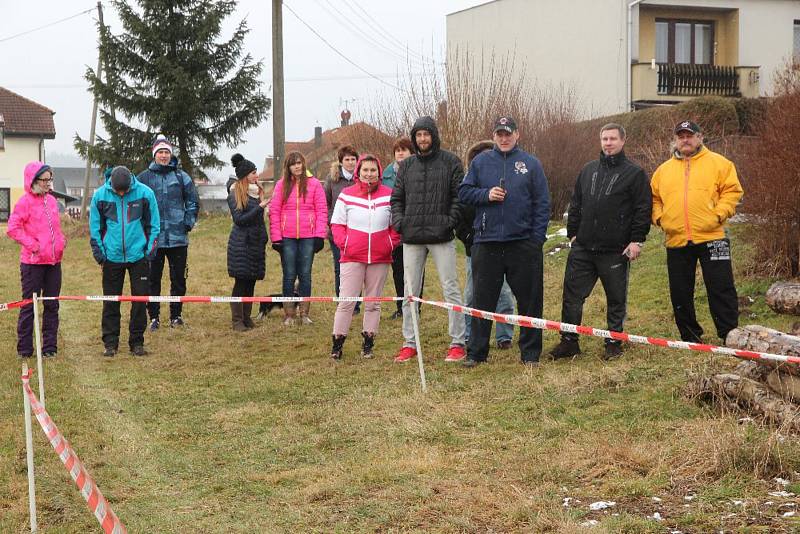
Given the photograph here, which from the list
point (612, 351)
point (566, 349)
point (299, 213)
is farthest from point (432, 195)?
point (299, 213)

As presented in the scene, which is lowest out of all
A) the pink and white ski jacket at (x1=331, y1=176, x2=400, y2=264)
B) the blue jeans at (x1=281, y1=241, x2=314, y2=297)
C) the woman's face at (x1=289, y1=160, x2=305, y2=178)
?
the blue jeans at (x1=281, y1=241, x2=314, y2=297)

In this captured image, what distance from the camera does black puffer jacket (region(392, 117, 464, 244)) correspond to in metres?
8.76

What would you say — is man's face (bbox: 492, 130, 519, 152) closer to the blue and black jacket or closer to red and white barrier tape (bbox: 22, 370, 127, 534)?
the blue and black jacket

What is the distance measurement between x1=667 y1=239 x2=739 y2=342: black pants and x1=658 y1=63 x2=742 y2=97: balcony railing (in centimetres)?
2193

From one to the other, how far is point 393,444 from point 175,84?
25400mm

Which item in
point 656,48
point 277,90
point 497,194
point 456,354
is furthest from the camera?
point 656,48

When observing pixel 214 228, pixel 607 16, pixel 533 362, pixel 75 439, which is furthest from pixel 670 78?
pixel 75 439

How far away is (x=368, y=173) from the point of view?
9.23 meters

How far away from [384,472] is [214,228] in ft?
73.1

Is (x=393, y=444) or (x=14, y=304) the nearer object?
(x=393, y=444)

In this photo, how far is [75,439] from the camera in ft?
22.9

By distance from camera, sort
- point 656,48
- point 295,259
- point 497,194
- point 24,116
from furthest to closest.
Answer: point 24,116 < point 656,48 < point 295,259 < point 497,194

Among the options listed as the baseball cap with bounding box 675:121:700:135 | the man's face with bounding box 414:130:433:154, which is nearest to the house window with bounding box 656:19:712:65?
the baseball cap with bounding box 675:121:700:135

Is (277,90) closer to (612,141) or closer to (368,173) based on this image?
(368,173)
